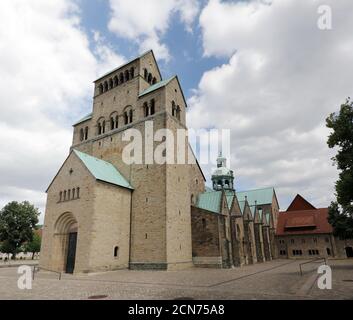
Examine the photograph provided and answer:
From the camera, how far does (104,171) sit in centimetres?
3016

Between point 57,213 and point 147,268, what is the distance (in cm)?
1149

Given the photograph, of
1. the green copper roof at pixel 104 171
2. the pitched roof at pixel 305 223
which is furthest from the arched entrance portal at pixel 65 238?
the pitched roof at pixel 305 223

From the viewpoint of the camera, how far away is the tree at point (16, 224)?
174 ft

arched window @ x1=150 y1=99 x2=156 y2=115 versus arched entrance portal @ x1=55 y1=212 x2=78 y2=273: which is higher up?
arched window @ x1=150 y1=99 x2=156 y2=115

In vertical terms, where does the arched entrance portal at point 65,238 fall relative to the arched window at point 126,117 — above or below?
below

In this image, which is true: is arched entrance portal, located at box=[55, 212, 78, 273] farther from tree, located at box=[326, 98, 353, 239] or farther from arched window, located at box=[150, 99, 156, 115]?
tree, located at box=[326, 98, 353, 239]

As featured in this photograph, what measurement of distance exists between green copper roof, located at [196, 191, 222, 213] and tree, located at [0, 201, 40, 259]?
38.5 meters

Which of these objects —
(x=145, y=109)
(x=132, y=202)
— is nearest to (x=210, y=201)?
(x=132, y=202)

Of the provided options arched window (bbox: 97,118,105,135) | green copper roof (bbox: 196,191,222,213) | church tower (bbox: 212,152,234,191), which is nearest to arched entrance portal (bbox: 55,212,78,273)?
arched window (bbox: 97,118,105,135)

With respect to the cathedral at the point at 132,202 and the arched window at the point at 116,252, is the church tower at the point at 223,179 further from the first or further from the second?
the arched window at the point at 116,252

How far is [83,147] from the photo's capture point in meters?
38.1

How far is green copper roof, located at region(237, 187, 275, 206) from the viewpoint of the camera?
6481 centimetres

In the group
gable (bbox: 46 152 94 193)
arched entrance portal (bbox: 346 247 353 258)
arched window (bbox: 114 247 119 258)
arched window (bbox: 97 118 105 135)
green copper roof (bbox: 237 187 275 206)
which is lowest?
arched entrance portal (bbox: 346 247 353 258)

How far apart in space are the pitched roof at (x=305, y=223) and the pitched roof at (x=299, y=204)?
6455mm
